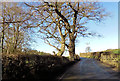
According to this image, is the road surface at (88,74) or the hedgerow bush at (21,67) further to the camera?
the road surface at (88,74)

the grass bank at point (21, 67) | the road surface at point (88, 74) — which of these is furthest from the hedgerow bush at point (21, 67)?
the road surface at point (88, 74)

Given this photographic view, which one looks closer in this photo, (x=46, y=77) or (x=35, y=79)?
(x=35, y=79)

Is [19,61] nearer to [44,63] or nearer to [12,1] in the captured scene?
[44,63]

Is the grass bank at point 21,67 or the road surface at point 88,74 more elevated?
the grass bank at point 21,67

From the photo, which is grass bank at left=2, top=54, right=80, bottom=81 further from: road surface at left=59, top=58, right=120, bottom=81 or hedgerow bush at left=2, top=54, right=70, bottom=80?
road surface at left=59, top=58, right=120, bottom=81

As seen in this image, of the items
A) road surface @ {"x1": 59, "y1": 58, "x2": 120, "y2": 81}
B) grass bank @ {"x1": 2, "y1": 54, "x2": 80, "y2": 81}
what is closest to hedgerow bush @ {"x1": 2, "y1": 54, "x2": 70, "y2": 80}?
grass bank @ {"x1": 2, "y1": 54, "x2": 80, "y2": 81}

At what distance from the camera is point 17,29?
666 inches

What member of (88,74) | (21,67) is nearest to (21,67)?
(21,67)

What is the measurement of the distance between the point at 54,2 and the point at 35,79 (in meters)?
15.1

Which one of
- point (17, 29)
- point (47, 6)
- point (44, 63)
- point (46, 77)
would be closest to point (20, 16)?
point (17, 29)

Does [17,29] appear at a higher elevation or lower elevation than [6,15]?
lower

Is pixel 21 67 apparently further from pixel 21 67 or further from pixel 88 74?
pixel 88 74

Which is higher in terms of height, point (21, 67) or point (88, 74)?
point (21, 67)

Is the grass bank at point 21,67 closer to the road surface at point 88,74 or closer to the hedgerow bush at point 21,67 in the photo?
the hedgerow bush at point 21,67
